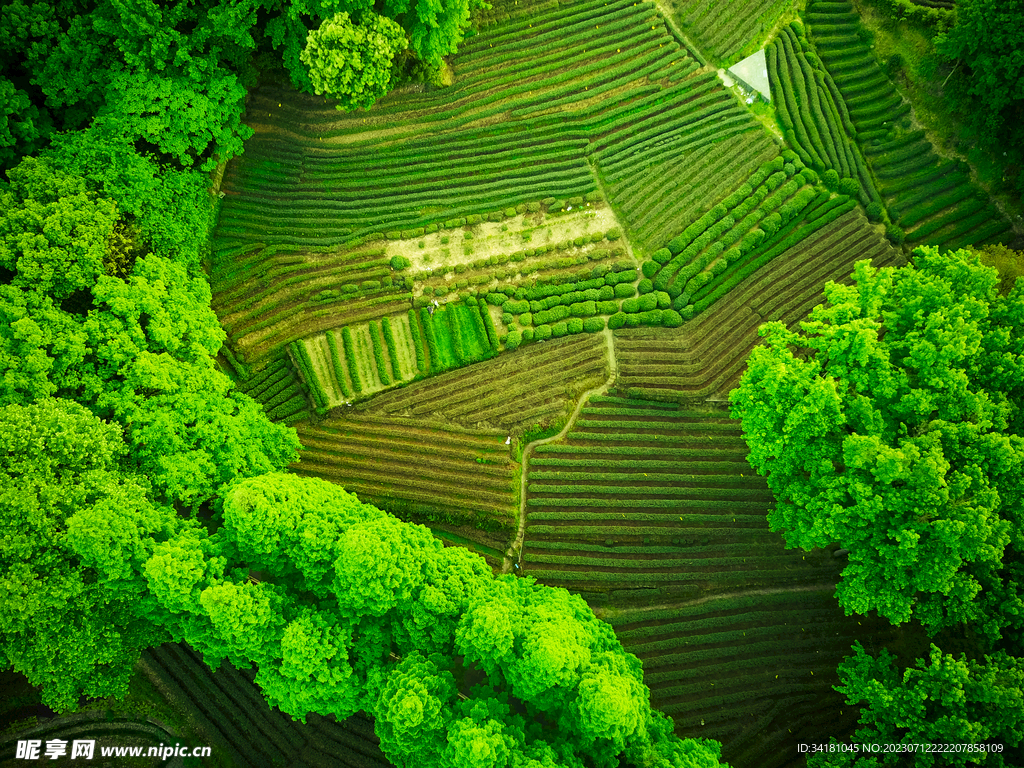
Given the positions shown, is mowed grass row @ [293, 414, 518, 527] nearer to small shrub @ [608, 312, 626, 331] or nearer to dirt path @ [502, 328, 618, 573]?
dirt path @ [502, 328, 618, 573]

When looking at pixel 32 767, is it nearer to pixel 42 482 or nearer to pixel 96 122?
pixel 42 482

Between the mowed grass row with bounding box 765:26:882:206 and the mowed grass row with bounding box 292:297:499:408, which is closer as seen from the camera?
the mowed grass row with bounding box 292:297:499:408

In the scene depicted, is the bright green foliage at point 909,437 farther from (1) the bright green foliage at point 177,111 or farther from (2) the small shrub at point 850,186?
(1) the bright green foliage at point 177,111

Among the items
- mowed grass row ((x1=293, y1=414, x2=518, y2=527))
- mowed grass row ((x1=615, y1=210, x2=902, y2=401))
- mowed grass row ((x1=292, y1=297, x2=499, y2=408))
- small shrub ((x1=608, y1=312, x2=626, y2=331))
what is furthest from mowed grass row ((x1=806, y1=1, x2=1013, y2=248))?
mowed grass row ((x1=293, y1=414, x2=518, y2=527))

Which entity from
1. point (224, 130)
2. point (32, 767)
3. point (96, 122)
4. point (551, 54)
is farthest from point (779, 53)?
point (32, 767)

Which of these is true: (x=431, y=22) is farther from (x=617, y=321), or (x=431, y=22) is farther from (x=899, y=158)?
(x=899, y=158)

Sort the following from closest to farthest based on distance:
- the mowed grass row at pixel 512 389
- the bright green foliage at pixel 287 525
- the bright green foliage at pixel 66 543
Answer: the bright green foliage at pixel 66 543, the bright green foliage at pixel 287 525, the mowed grass row at pixel 512 389

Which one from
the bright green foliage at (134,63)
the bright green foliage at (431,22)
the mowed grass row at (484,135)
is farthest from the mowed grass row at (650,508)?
the bright green foliage at (134,63)
